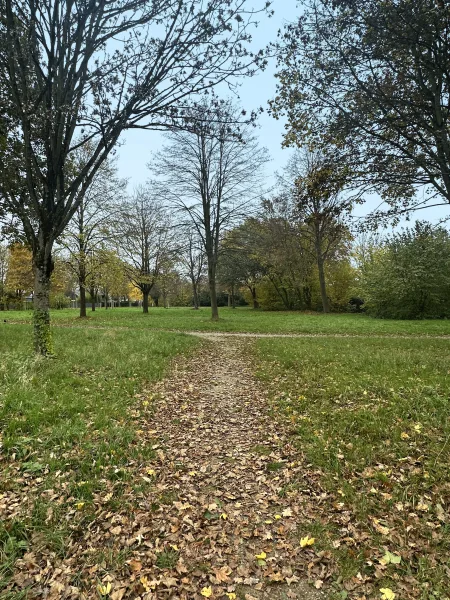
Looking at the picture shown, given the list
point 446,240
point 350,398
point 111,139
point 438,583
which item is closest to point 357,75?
point 111,139

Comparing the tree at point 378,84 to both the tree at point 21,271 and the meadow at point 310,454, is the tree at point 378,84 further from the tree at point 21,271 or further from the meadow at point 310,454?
the tree at point 21,271

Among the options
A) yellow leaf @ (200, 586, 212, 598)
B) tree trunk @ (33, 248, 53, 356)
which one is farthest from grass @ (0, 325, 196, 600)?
yellow leaf @ (200, 586, 212, 598)

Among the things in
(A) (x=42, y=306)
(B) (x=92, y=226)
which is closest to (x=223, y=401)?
(A) (x=42, y=306)

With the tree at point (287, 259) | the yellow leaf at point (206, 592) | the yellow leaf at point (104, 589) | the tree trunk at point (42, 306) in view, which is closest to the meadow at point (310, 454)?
the yellow leaf at point (104, 589)

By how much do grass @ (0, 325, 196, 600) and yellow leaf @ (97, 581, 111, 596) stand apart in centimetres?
23

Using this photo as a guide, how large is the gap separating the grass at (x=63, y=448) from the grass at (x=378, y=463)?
2215 millimetres

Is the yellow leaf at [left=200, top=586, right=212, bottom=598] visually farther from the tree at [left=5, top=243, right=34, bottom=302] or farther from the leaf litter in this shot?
the tree at [left=5, top=243, right=34, bottom=302]

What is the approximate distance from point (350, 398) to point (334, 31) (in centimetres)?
812

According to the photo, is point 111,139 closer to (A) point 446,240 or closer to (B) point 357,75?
(B) point 357,75

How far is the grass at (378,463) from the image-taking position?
275 cm

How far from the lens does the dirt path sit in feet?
8.61

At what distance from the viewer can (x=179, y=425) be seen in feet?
17.7

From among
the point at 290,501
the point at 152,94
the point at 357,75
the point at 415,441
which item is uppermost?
the point at 357,75

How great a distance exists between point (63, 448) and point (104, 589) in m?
1.98
